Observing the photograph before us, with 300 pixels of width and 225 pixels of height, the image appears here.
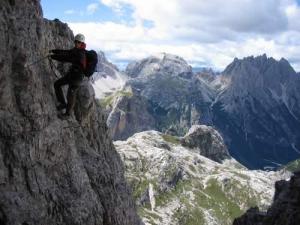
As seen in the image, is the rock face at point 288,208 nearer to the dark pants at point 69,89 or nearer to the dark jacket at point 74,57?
the dark pants at point 69,89

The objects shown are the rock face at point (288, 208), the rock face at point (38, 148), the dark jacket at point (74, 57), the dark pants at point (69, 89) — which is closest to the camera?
the rock face at point (38, 148)

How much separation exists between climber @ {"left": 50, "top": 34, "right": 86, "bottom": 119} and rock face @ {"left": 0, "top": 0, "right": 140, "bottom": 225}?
2.07 feet

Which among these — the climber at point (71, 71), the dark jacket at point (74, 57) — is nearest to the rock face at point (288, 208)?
the climber at point (71, 71)

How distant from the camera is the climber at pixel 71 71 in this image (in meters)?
30.7

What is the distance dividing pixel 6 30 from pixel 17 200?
9469 millimetres

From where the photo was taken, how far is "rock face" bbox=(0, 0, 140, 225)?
26.4 m

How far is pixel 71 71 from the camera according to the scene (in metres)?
31.2

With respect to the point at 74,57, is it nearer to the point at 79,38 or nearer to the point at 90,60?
the point at 90,60

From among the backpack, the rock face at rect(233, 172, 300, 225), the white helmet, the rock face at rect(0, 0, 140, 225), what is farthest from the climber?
the rock face at rect(233, 172, 300, 225)

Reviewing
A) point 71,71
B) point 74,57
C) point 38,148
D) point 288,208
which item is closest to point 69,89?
point 71,71

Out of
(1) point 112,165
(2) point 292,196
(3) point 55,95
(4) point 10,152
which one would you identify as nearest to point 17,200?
(4) point 10,152

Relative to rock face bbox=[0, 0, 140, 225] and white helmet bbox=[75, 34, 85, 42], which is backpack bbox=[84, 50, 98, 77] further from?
rock face bbox=[0, 0, 140, 225]

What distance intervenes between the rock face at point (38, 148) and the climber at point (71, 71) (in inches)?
24.9

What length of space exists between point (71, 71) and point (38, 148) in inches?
225
